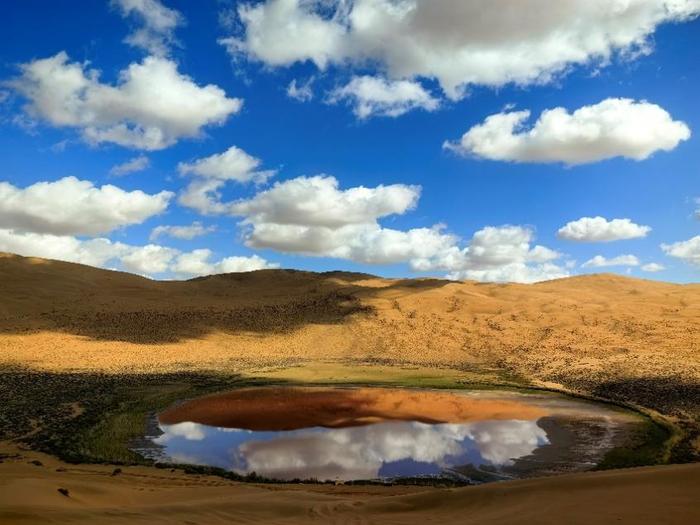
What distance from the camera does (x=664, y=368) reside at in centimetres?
3444

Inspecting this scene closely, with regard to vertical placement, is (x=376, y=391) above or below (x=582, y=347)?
below

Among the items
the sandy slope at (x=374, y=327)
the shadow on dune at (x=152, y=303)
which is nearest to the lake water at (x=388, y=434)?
the sandy slope at (x=374, y=327)

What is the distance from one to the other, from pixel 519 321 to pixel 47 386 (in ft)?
137

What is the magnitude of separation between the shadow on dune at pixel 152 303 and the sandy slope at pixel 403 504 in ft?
148

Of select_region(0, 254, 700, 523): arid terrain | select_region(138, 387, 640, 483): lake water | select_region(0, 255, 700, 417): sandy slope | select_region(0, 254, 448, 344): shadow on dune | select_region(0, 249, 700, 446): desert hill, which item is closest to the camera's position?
select_region(0, 254, 700, 523): arid terrain

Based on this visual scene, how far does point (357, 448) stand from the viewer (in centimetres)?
1928

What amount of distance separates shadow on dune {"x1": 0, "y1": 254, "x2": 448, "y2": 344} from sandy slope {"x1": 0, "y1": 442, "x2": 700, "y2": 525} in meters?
45.0

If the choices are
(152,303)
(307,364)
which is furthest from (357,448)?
(152,303)

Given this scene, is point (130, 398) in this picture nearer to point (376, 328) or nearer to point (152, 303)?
point (376, 328)

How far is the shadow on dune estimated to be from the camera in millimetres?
57312

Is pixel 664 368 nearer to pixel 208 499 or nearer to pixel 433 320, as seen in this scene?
pixel 433 320

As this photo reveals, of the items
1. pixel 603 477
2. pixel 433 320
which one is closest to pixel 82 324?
pixel 433 320

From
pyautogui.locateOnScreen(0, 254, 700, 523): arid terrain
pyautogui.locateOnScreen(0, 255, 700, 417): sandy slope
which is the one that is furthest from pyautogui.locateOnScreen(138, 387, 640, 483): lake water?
pyautogui.locateOnScreen(0, 255, 700, 417): sandy slope

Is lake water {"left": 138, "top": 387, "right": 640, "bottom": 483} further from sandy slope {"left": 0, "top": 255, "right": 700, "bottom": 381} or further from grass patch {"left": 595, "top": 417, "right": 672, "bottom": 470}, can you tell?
sandy slope {"left": 0, "top": 255, "right": 700, "bottom": 381}
